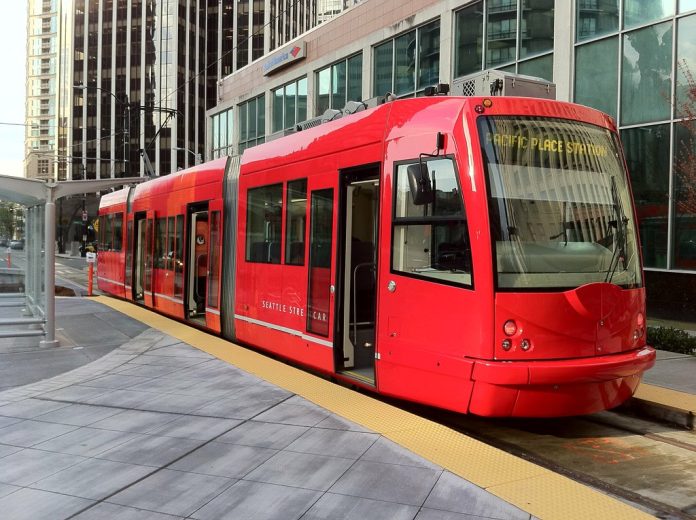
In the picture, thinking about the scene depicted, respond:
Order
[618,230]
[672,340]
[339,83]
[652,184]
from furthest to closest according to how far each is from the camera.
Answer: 1. [339,83]
2. [652,184]
3. [672,340]
4. [618,230]

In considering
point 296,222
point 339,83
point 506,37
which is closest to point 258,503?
point 296,222

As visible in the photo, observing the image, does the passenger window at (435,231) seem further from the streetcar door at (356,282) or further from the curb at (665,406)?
the curb at (665,406)

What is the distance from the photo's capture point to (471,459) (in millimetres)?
4508

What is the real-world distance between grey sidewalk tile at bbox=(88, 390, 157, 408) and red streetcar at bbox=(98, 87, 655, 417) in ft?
6.45

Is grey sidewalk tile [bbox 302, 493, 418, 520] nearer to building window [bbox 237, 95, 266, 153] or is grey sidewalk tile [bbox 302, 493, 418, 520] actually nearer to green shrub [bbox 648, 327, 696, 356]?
green shrub [bbox 648, 327, 696, 356]

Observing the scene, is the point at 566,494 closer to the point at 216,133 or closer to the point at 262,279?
the point at 262,279

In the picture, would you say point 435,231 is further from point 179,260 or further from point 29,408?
point 179,260

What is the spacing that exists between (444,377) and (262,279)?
4.07 metres

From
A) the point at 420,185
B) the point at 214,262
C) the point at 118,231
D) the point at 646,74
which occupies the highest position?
the point at 646,74

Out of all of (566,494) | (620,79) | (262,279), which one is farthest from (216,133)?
(566,494)

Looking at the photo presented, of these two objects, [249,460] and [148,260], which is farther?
[148,260]

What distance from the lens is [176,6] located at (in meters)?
81.7

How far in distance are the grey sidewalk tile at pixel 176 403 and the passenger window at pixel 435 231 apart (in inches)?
94.1

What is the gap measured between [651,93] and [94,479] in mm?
13641
